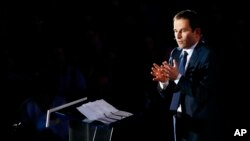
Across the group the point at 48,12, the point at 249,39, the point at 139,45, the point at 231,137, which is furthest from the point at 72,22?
the point at 231,137

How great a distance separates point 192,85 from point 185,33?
0.36 m

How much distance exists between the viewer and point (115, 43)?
6.70 meters

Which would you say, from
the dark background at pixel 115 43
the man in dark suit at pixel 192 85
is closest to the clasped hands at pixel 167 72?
the man in dark suit at pixel 192 85

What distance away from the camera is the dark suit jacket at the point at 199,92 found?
8.55ft

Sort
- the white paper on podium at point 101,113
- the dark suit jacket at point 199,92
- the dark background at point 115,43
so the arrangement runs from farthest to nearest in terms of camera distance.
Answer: the dark background at point 115,43 → the white paper on podium at point 101,113 → the dark suit jacket at point 199,92

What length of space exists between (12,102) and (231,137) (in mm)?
2549

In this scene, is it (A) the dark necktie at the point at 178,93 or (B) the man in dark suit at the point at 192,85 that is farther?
(A) the dark necktie at the point at 178,93

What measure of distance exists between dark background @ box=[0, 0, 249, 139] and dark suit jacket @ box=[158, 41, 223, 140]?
2446 mm

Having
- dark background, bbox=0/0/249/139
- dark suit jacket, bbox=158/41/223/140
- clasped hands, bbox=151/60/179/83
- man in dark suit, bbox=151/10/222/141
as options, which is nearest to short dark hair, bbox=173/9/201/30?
man in dark suit, bbox=151/10/222/141

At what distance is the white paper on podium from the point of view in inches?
107

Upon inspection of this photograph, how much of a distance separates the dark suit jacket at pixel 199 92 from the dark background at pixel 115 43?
96.3 inches

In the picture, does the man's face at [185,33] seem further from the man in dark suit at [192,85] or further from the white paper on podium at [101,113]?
the white paper on podium at [101,113]

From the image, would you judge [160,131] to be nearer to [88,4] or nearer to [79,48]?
[79,48]

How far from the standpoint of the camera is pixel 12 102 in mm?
5078
